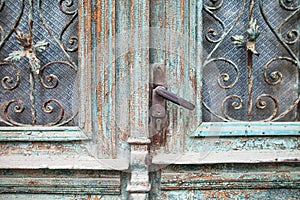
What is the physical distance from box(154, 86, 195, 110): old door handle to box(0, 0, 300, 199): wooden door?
4cm

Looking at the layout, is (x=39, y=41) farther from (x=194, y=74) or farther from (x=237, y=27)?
(x=237, y=27)

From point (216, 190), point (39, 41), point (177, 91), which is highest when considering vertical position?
point (39, 41)

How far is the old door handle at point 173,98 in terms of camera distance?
0.92m

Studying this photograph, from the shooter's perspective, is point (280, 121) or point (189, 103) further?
point (280, 121)

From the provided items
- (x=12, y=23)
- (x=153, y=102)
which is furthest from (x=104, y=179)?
(x=12, y=23)

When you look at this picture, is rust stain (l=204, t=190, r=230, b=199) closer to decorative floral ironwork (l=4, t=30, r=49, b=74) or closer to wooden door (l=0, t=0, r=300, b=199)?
wooden door (l=0, t=0, r=300, b=199)

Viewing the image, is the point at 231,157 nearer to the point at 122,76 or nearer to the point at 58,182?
the point at 122,76

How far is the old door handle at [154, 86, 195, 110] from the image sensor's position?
3.02 feet

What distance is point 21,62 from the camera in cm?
102

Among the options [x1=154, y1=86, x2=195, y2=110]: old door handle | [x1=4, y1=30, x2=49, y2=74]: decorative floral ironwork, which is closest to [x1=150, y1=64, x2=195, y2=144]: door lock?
[x1=154, y1=86, x2=195, y2=110]: old door handle

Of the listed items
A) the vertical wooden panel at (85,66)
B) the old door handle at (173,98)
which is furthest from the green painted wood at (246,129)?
the vertical wooden panel at (85,66)

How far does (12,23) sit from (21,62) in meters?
0.12

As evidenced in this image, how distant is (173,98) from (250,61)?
11.2 inches

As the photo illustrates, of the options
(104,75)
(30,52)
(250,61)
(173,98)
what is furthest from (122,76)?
(250,61)
